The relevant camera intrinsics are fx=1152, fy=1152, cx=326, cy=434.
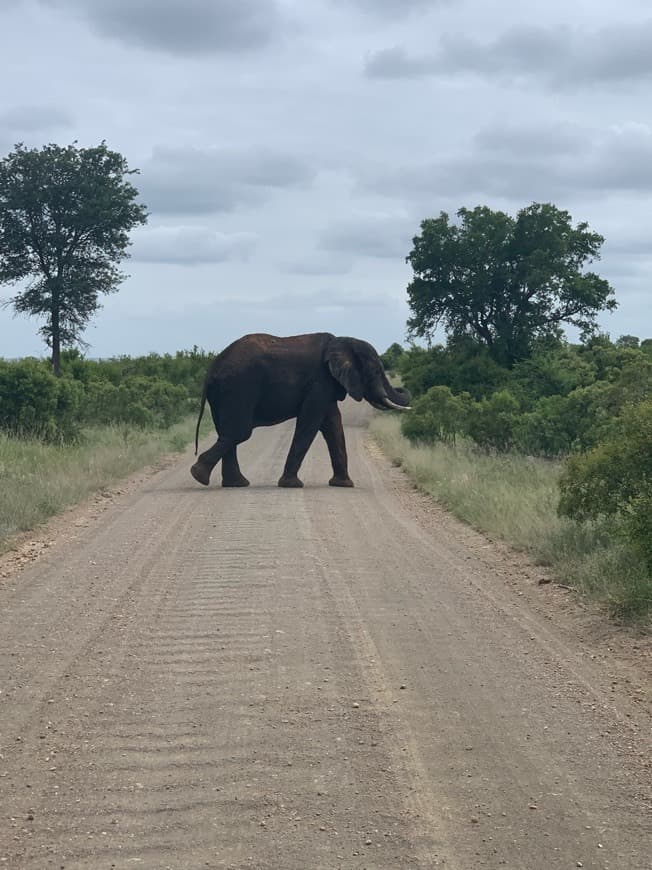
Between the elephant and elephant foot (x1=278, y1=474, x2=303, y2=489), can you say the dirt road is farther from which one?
the elephant

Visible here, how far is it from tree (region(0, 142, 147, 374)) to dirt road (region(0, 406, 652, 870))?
38426 mm

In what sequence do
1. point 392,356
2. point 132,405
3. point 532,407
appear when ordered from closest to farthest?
point 532,407 < point 132,405 < point 392,356

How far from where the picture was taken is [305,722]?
20.1 feet

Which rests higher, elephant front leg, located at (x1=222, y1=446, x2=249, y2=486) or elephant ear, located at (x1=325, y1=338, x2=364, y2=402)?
elephant ear, located at (x1=325, y1=338, x2=364, y2=402)

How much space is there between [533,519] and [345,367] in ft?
20.5

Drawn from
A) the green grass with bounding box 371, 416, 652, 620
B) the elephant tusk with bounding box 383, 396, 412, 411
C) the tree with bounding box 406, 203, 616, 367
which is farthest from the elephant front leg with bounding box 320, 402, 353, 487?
the tree with bounding box 406, 203, 616, 367

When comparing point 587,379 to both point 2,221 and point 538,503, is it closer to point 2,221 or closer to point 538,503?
point 538,503

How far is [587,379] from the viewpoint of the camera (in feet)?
99.4

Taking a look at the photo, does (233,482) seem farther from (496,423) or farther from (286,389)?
(496,423)

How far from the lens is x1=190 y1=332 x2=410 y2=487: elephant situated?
19016 millimetres

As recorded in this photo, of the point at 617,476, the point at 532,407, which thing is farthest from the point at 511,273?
the point at 617,476

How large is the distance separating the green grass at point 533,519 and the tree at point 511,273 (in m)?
17.1

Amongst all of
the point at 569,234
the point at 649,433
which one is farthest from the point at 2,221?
the point at 649,433

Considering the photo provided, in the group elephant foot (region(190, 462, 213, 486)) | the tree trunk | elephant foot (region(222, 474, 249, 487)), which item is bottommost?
elephant foot (region(222, 474, 249, 487))
